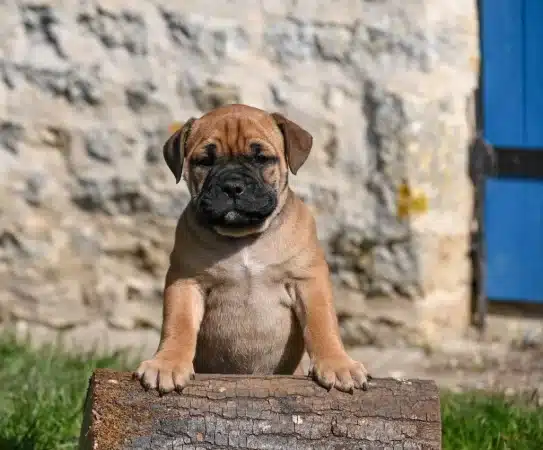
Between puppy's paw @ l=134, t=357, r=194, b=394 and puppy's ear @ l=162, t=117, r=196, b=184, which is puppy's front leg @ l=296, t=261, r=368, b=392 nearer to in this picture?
puppy's paw @ l=134, t=357, r=194, b=394

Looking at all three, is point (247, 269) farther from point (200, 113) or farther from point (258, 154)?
point (200, 113)

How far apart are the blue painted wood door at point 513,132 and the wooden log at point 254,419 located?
12.5 ft

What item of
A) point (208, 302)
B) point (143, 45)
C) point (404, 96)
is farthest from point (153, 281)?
point (208, 302)

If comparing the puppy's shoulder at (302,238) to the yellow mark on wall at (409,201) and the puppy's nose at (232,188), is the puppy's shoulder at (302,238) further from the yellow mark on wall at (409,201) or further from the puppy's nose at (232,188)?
the yellow mark on wall at (409,201)

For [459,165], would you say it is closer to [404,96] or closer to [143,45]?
[404,96]

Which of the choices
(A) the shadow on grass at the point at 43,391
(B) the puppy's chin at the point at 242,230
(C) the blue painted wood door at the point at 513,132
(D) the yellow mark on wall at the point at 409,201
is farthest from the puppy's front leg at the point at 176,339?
(C) the blue painted wood door at the point at 513,132

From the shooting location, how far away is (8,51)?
24.8ft

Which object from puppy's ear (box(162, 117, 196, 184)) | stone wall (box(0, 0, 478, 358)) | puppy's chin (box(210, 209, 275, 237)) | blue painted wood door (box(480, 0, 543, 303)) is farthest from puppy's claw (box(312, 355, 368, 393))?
blue painted wood door (box(480, 0, 543, 303))

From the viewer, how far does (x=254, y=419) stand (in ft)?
13.2

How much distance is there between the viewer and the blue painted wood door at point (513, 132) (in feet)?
24.6

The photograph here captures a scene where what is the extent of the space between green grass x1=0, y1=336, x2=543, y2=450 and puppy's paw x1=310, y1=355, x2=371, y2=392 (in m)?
1.07

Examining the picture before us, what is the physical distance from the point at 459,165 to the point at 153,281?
7.43 feet

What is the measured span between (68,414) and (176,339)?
3.85 ft

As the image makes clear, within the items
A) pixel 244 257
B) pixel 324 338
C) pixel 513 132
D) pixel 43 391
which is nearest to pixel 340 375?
pixel 324 338
